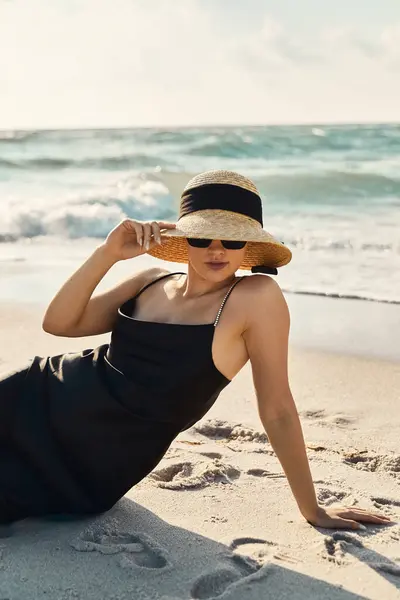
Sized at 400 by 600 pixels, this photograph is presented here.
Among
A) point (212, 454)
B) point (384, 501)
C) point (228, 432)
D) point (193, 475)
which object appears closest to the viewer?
point (384, 501)

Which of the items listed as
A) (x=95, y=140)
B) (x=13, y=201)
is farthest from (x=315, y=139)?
(x=13, y=201)

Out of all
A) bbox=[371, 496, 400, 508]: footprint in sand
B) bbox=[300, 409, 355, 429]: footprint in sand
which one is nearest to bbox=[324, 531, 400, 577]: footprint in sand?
bbox=[371, 496, 400, 508]: footprint in sand

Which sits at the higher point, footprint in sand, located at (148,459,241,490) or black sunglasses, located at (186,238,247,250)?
black sunglasses, located at (186,238,247,250)

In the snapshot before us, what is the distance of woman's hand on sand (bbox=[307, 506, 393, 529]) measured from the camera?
328cm

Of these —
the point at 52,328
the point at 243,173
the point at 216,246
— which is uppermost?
the point at 243,173

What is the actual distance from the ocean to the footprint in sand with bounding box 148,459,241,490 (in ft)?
14.9

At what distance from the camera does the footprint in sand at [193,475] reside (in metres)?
3.74

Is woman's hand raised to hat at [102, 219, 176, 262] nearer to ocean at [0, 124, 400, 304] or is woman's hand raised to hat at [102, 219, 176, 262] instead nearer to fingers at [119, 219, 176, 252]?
fingers at [119, 219, 176, 252]

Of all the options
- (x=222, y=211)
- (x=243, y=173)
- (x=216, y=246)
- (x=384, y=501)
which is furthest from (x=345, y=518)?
(x=243, y=173)

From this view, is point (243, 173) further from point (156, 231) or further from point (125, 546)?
point (125, 546)

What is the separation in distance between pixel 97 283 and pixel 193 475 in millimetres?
1073

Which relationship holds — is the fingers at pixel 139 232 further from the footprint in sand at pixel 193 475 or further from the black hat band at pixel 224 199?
the footprint in sand at pixel 193 475

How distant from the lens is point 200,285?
127 inches

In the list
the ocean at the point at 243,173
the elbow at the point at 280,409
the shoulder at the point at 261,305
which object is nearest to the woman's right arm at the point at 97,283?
the shoulder at the point at 261,305
